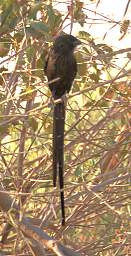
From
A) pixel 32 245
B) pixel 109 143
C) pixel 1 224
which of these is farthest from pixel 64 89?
pixel 1 224

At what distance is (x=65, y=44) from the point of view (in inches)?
104

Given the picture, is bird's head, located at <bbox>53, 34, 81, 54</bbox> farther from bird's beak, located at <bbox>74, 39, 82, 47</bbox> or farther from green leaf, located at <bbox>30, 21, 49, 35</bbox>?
green leaf, located at <bbox>30, 21, 49, 35</bbox>

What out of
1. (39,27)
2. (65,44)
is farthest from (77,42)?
(39,27)

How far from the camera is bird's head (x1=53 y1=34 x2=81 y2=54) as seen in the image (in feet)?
8.66

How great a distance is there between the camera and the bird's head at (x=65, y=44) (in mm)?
2641

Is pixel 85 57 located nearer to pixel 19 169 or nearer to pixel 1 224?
pixel 19 169

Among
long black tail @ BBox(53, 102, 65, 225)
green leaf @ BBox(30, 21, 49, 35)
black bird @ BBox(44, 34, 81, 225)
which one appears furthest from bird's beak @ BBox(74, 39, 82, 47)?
green leaf @ BBox(30, 21, 49, 35)

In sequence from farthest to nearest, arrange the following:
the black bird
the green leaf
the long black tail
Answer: the black bird, the long black tail, the green leaf

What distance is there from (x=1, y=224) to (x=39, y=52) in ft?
3.37

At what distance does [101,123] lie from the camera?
2.89 m

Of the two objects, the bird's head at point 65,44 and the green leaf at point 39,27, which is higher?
the bird's head at point 65,44

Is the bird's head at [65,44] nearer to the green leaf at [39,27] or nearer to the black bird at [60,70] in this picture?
the black bird at [60,70]

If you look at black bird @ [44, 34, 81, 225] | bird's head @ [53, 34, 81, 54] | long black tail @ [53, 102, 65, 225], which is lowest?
long black tail @ [53, 102, 65, 225]

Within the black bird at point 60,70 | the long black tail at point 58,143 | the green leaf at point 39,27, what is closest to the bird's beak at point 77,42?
the black bird at point 60,70
